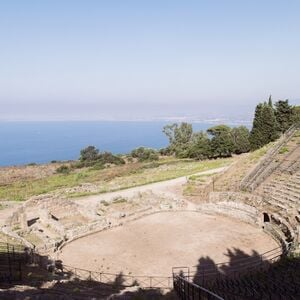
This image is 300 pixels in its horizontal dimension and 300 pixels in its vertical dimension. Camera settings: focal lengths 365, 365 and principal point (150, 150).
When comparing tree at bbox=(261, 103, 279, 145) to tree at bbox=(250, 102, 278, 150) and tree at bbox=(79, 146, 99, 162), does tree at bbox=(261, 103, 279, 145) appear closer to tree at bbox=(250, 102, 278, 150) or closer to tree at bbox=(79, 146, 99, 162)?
tree at bbox=(250, 102, 278, 150)

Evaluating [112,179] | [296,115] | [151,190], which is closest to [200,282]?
[151,190]

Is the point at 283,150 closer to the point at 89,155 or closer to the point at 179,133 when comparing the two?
the point at 89,155

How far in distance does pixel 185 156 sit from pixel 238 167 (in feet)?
89.5

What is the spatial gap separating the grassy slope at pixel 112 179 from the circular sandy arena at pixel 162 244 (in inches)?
573

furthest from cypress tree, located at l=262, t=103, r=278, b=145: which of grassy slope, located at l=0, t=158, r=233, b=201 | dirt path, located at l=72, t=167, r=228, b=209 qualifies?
dirt path, located at l=72, t=167, r=228, b=209

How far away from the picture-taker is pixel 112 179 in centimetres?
5059

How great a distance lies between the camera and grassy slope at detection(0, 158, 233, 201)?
43.4 m

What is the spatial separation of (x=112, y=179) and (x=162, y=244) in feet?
90.3

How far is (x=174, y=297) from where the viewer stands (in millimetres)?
14438

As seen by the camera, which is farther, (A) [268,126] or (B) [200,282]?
(A) [268,126]

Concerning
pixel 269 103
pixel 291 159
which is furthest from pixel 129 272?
pixel 269 103

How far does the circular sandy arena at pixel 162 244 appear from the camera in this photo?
20828 millimetres

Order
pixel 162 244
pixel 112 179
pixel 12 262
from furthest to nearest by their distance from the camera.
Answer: pixel 112 179 → pixel 162 244 → pixel 12 262

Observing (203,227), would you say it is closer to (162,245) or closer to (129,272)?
(162,245)
